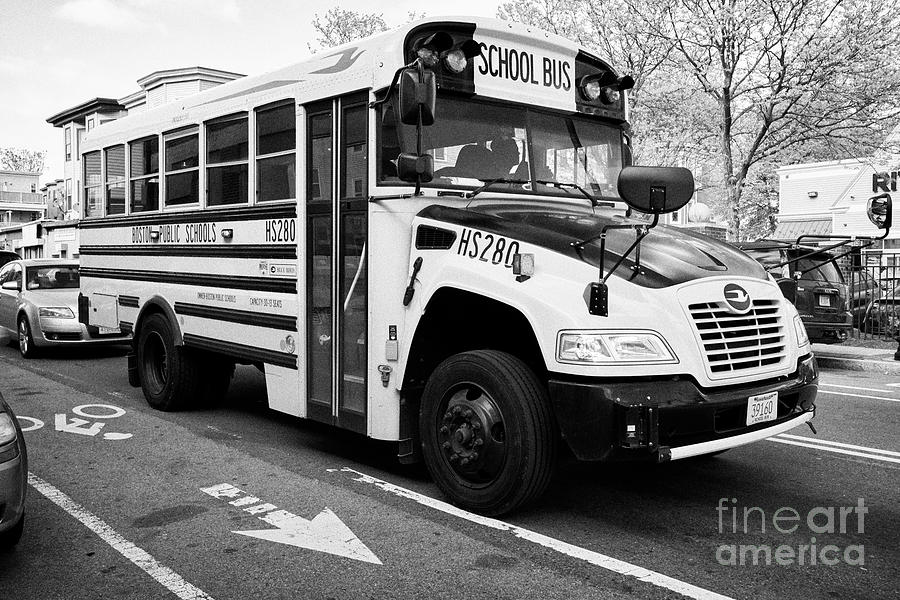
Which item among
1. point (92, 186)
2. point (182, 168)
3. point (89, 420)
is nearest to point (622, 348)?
point (182, 168)

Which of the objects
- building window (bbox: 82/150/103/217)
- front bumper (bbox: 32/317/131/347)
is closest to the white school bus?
building window (bbox: 82/150/103/217)

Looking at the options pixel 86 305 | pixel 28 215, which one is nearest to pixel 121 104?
pixel 86 305

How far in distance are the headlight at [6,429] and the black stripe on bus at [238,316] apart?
2.21 metres

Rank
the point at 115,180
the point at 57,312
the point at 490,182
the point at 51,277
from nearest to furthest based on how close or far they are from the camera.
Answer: the point at 490,182 < the point at 115,180 < the point at 57,312 < the point at 51,277

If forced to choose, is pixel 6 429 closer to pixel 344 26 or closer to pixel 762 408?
pixel 762 408

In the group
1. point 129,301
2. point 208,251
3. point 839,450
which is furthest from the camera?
point 129,301

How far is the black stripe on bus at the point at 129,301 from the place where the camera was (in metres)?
8.21

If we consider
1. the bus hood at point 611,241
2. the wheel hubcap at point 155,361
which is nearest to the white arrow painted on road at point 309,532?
the bus hood at point 611,241

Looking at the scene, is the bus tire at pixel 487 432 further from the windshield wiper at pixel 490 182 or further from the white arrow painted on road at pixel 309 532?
the windshield wiper at pixel 490 182

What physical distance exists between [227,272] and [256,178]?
0.85 metres

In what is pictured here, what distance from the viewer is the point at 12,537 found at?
13.5ft

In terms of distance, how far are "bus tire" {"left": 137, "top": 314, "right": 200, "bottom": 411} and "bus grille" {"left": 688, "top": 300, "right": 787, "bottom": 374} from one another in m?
4.93

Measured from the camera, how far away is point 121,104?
41625mm

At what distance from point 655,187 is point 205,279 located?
4331mm
